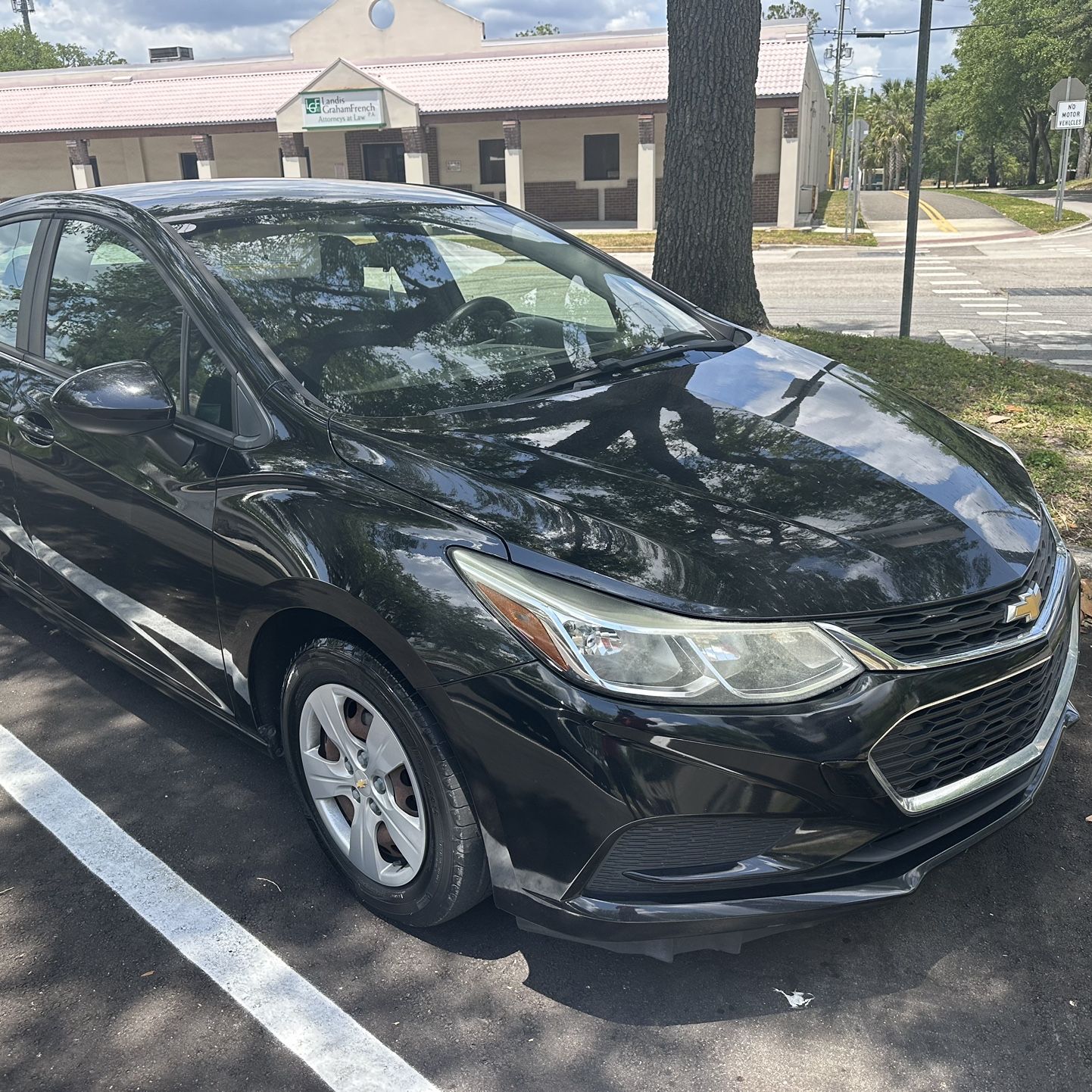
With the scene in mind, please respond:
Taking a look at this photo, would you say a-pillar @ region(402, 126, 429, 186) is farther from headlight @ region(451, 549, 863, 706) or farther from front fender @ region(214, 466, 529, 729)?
headlight @ region(451, 549, 863, 706)

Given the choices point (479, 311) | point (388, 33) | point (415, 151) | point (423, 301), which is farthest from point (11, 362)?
point (388, 33)

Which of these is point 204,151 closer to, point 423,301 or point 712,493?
point 423,301

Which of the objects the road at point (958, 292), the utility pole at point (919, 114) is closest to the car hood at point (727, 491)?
the utility pole at point (919, 114)

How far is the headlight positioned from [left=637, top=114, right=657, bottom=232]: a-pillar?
93.5 ft

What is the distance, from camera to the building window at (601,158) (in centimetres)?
3316

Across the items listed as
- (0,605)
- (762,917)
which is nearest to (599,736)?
(762,917)

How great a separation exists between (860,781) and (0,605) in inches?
150

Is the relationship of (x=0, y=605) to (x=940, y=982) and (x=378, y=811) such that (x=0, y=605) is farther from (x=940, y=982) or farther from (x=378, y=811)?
(x=940, y=982)

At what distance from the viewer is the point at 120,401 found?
2.76 metres

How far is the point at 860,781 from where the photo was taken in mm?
2117

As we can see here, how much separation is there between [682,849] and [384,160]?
36.8 meters

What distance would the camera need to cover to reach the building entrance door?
35.7m

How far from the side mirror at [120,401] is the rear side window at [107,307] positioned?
10 centimetres

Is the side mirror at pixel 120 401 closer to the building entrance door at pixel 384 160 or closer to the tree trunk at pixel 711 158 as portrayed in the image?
the tree trunk at pixel 711 158
